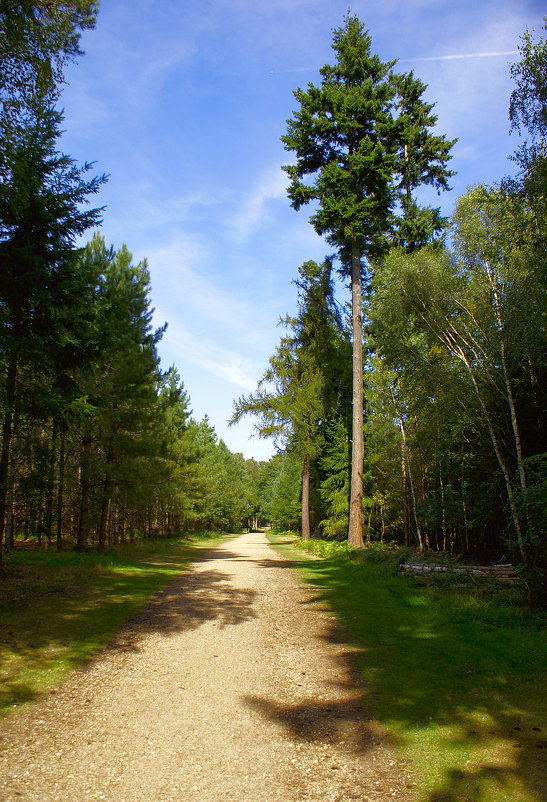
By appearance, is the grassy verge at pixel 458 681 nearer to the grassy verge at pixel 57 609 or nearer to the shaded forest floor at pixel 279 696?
the shaded forest floor at pixel 279 696

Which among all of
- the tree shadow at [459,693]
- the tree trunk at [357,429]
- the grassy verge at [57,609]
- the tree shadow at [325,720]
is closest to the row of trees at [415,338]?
the tree trunk at [357,429]

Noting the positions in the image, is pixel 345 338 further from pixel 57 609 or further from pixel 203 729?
pixel 203 729

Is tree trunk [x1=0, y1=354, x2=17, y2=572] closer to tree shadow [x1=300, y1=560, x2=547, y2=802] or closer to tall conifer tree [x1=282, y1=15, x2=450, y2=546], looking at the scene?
tree shadow [x1=300, y1=560, x2=547, y2=802]

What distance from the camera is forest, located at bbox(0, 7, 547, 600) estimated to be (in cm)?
1012

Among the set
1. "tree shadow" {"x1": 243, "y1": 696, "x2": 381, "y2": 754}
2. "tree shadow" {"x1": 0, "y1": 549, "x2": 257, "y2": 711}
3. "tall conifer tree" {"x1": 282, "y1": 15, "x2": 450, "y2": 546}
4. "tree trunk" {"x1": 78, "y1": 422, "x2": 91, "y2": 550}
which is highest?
"tall conifer tree" {"x1": 282, "y1": 15, "x2": 450, "y2": 546}

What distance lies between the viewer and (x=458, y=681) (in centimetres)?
508

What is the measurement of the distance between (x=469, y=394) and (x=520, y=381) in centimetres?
130

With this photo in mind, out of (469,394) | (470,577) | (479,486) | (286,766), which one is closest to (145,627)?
(286,766)

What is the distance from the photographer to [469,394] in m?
12.0

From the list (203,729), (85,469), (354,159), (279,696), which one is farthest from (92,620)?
(354,159)

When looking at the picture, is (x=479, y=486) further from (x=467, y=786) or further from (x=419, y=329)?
(x=467, y=786)

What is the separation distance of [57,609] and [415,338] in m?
12.7

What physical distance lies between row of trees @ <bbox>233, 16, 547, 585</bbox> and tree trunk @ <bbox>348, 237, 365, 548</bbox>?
0.17ft

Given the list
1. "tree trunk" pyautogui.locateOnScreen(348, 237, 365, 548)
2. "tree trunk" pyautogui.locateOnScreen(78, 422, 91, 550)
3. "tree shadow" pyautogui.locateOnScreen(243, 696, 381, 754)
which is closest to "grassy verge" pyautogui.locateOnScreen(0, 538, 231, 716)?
"tree trunk" pyautogui.locateOnScreen(78, 422, 91, 550)
